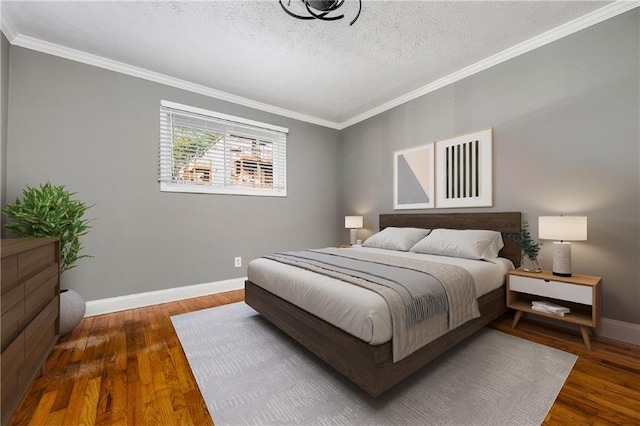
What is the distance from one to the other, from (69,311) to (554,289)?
404cm

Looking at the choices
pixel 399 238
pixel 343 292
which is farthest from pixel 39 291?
pixel 399 238

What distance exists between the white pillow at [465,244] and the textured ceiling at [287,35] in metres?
1.93


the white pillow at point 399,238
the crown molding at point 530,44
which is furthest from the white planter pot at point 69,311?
the crown molding at point 530,44

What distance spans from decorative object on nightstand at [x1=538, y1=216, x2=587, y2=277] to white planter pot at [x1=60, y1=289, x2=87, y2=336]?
401 centimetres

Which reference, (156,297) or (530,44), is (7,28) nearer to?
(156,297)

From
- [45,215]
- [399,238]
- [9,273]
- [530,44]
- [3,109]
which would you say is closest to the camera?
[9,273]

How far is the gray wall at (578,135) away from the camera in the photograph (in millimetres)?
2131

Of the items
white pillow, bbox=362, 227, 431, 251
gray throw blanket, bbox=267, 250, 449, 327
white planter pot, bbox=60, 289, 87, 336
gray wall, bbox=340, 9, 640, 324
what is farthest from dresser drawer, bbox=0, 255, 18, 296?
gray wall, bbox=340, 9, 640, 324

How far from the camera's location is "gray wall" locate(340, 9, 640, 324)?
83.9 inches

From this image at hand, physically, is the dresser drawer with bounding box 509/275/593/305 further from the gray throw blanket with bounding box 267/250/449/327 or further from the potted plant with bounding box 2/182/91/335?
the potted plant with bounding box 2/182/91/335

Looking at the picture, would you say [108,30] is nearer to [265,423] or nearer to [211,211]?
[211,211]

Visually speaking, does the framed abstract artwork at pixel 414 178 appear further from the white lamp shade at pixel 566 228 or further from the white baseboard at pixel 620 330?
the white baseboard at pixel 620 330

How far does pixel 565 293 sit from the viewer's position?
2.09 m

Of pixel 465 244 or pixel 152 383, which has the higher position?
pixel 465 244
